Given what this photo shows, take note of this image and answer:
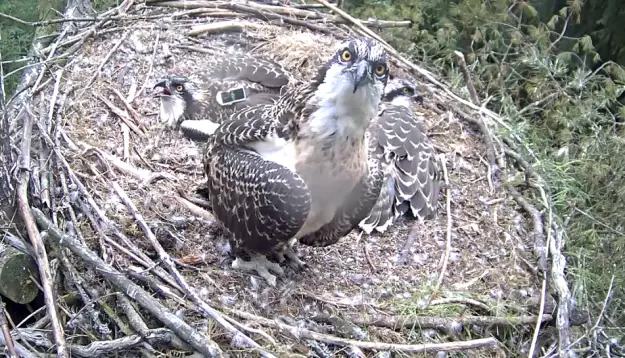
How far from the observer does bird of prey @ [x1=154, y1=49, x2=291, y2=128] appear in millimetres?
5938

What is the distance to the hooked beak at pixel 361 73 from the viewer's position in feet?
12.5

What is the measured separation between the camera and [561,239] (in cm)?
542

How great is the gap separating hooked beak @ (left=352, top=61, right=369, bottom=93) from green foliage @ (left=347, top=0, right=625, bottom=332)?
2252 millimetres

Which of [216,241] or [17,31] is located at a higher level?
[17,31]

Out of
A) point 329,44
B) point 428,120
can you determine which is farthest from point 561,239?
point 329,44

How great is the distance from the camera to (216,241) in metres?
5.00

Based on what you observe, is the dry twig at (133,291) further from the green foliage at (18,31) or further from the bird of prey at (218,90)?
the green foliage at (18,31)

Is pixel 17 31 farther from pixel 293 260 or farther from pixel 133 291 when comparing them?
pixel 133 291

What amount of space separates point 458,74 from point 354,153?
10.8ft

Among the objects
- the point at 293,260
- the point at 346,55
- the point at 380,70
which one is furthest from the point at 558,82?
the point at 346,55

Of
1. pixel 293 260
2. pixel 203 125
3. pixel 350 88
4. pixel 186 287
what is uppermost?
pixel 350 88

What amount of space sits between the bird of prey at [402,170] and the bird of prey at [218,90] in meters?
0.95

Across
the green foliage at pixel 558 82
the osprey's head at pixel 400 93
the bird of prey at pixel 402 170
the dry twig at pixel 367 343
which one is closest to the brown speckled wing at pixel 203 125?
the bird of prey at pixel 402 170

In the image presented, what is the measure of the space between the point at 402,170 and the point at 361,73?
1.97 meters
